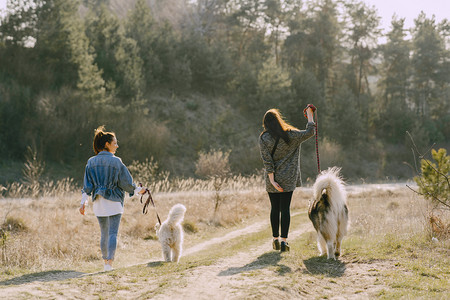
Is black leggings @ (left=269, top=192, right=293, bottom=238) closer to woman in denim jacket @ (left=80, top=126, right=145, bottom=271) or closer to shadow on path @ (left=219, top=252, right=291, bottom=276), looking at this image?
shadow on path @ (left=219, top=252, right=291, bottom=276)

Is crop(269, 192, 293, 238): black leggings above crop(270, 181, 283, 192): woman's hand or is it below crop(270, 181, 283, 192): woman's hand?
below

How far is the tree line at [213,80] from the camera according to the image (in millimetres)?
25562

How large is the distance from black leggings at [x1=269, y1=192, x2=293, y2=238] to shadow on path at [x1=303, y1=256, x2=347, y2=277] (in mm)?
640

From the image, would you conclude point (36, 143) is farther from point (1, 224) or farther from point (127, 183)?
point (127, 183)

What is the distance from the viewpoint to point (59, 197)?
42.4 ft

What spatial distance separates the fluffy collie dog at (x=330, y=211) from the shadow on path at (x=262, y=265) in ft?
2.60

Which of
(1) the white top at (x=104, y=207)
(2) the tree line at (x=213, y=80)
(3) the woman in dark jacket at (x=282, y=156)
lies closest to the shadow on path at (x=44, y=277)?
(1) the white top at (x=104, y=207)

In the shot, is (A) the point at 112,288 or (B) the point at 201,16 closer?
(A) the point at 112,288

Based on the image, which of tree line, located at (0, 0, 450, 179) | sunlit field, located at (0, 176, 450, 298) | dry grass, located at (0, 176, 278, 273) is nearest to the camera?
sunlit field, located at (0, 176, 450, 298)

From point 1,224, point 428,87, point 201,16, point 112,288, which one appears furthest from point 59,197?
point 428,87

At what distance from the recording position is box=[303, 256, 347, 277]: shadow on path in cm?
569

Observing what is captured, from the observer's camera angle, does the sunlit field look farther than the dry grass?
No

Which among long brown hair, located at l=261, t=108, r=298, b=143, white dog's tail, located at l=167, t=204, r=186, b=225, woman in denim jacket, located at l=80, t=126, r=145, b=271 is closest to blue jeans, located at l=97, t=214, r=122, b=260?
woman in denim jacket, located at l=80, t=126, r=145, b=271

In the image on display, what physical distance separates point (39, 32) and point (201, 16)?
19.5 metres
